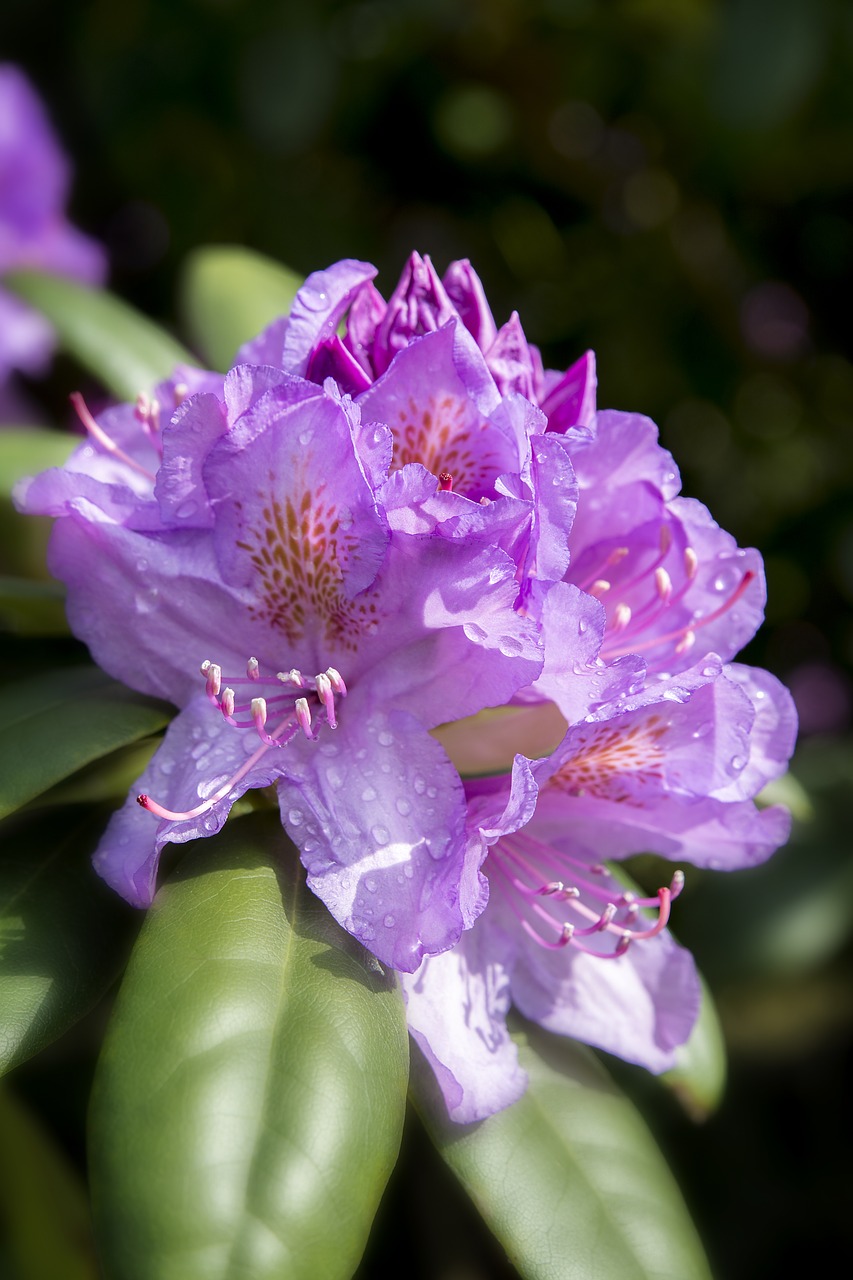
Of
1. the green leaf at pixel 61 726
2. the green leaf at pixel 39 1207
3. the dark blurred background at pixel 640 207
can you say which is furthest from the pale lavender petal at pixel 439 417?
the dark blurred background at pixel 640 207

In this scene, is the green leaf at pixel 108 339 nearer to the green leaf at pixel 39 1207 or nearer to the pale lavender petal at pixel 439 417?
the pale lavender petal at pixel 439 417

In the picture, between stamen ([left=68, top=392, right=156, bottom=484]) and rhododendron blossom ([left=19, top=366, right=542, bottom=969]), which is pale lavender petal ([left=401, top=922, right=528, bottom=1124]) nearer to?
rhododendron blossom ([left=19, top=366, right=542, bottom=969])

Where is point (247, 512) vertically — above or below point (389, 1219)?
above

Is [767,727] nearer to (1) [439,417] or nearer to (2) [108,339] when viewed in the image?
(1) [439,417]

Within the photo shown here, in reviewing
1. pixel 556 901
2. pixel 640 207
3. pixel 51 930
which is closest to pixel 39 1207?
pixel 51 930

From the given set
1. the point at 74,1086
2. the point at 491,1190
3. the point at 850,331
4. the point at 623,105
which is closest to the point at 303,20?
the point at 623,105

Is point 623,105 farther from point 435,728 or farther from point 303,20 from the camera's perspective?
point 435,728

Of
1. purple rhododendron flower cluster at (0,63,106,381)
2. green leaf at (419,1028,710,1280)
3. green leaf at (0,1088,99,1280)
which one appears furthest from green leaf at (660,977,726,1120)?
purple rhododendron flower cluster at (0,63,106,381)

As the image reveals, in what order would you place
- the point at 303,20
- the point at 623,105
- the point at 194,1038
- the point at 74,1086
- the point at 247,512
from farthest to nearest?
Result: the point at 623,105 → the point at 303,20 → the point at 74,1086 → the point at 247,512 → the point at 194,1038
